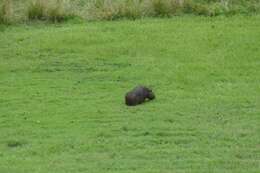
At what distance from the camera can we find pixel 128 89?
13672mm

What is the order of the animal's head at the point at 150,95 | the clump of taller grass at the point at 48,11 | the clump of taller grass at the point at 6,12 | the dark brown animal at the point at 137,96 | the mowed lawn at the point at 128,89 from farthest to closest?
1. the clump of taller grass at the point at 48,11
2. the clump of taller grass at the point at 6,12
3. the animal's head at the point at 150,95
4. the dark brown animal at the point at 137,96
5. the mowed lawn at the point at 128,89

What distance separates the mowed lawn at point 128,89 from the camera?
10.4 m

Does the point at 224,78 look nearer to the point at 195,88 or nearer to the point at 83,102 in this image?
the point at 195,88

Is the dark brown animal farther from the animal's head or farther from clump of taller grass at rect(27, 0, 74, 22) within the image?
clump of taller grass at rect(27, 0, 74, 22)

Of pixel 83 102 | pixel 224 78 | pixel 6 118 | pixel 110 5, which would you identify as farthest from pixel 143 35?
pixel 6 118

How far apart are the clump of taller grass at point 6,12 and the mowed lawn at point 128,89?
0.37 meters

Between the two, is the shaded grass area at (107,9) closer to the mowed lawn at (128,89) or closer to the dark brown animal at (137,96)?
the mowed lawn at (128,89)

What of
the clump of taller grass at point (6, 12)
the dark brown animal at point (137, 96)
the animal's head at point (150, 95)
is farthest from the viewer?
the clump of taller grass at point (6, 12)

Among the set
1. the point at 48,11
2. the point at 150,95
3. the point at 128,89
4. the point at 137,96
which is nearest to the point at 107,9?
the point at 48,11

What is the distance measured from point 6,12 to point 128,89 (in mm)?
5744

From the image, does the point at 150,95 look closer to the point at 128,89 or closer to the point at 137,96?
the point at 137,96

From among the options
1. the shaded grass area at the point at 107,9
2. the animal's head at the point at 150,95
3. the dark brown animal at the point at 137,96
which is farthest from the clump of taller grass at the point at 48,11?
the dark brown animal at the point at 137,96

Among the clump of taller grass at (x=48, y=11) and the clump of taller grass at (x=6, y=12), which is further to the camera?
the clump of taller grass at (x=48, y=11)

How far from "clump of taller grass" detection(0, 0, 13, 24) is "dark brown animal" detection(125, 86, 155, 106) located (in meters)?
6.32
